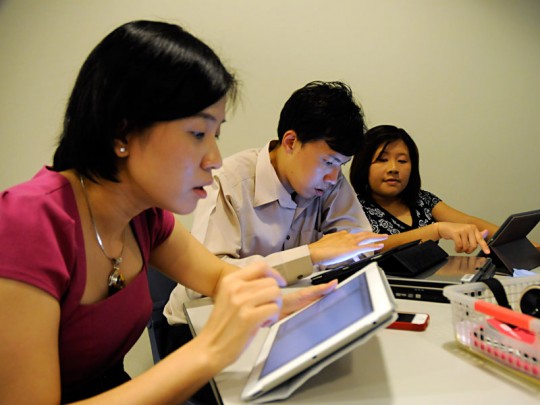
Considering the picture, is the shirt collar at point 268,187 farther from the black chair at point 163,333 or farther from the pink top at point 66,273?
the pink top at point 66,273

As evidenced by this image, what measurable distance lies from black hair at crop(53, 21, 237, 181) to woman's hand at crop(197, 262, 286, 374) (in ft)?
0.95

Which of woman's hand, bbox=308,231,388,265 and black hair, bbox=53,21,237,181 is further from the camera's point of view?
woman's hand, bbox=308,231,388,265

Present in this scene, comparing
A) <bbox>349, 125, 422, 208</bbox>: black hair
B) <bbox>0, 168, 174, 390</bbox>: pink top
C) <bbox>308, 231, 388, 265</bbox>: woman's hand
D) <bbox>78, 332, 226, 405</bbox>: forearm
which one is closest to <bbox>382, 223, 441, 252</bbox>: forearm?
<bbox>349, 125, 422, 208</bbox>: black hair

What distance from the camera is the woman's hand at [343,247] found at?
1219mm

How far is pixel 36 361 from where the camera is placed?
1.78ft

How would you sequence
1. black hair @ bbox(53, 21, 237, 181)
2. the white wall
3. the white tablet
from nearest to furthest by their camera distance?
the white tablet < black hair @ bbox(53, 21, 237, 181) < the white wall

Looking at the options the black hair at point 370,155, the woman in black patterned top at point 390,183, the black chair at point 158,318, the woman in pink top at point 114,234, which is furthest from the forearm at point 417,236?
the woman in pink top at point 114,234

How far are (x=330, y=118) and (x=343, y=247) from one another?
1.32ft

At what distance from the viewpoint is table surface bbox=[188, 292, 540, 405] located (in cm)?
58

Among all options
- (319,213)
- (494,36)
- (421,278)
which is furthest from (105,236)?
(494,36)

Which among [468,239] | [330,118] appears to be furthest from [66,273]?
[468,239]

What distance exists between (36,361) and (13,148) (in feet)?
5.00

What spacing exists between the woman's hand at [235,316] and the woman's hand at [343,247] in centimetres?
63

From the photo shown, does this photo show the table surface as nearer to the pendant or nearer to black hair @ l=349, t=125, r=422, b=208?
the pendant
